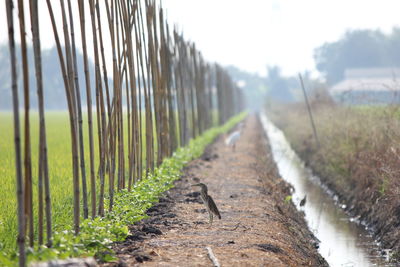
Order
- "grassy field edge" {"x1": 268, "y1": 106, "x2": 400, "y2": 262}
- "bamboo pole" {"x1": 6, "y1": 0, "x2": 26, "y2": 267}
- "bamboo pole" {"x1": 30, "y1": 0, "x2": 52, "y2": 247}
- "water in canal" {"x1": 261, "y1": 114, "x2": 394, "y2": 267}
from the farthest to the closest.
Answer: "grassy field edge" {"x1": 268, "y1": 106, "x2": 400, "y2": 262}
"water in canal" {"x1": 261, "y1": 114, "x2": 394, "y2": 267}
"bamboo pole" {"x1": 30, "y1": 0, "x2": 52, "y2": 247}
"bamboo pole" {"x1": 6, "y1": 0, "x2": 26, "y2": 267}

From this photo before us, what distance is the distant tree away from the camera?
74.4 metres

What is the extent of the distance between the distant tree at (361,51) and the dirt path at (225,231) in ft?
207

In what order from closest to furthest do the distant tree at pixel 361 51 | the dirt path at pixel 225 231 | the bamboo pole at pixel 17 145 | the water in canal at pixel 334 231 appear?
1. the bamboo pole at pixel 17 145
2. the dirt path at pixel 225 231
3. the water in canal at pixel 334 231
4. the distant tree at pixel 361 51

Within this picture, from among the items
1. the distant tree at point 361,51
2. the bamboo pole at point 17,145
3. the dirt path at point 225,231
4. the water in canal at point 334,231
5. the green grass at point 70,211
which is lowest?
the water in canal at point 334,231

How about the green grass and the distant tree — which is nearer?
the green grass

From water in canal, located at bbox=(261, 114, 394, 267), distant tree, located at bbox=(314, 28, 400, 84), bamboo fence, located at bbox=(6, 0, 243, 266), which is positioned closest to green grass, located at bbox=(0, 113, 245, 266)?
bamboo fence, located at bbox=(6, 0, 243, 266)

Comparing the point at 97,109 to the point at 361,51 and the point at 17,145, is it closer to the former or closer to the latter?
the point at 17,145

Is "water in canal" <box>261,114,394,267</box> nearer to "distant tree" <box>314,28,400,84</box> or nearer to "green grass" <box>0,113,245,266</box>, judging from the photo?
"green grass" <box>0,113,245,266</box>

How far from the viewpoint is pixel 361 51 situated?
253 feet

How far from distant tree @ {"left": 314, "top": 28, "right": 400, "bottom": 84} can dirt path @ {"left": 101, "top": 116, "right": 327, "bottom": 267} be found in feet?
207

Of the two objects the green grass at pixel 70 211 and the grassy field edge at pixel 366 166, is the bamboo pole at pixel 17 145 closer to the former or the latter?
the green grass at pixel 70 211

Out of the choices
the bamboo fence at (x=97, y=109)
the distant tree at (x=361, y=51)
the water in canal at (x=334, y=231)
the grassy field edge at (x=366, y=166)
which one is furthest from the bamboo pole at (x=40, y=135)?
the distant tree at (x=361, y=51)

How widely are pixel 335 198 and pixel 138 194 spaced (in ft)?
20.8

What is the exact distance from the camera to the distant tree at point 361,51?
74.4m
